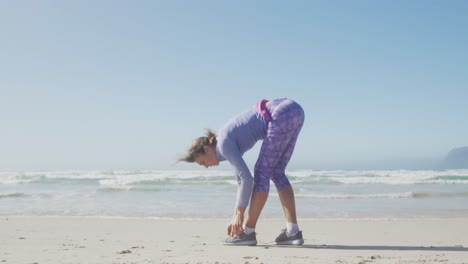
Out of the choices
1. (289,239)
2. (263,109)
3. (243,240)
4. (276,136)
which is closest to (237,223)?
(243,240)

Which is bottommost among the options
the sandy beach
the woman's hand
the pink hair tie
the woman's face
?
the sandy beach

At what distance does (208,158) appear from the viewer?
411cm

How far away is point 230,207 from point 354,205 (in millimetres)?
2632

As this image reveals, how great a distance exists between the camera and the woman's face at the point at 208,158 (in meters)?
4.10

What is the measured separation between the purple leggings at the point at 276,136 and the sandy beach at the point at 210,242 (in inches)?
24.3

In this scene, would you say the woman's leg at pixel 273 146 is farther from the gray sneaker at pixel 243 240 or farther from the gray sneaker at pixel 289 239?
the gray sneaker at pixel 289 239

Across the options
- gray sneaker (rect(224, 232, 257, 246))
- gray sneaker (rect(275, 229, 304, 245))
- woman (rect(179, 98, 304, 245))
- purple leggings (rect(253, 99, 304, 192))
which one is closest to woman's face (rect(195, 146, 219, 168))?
woman (rect(179, 98, 304, 245))

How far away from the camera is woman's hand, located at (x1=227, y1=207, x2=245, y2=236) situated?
3.91m

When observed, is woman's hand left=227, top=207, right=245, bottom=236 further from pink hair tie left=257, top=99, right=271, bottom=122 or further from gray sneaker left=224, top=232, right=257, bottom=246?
pink hair tie left=257, top=99, right=271, bottom=122

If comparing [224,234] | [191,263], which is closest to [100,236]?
[224,234]

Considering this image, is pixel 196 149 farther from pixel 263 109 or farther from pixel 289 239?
pixel 289 239

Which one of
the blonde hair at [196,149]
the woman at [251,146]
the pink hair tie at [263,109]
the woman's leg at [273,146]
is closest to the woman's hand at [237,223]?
the woman at [251,146]

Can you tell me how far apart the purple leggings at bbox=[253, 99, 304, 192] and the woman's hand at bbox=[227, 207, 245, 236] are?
26 cm

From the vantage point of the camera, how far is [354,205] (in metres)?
9.70
